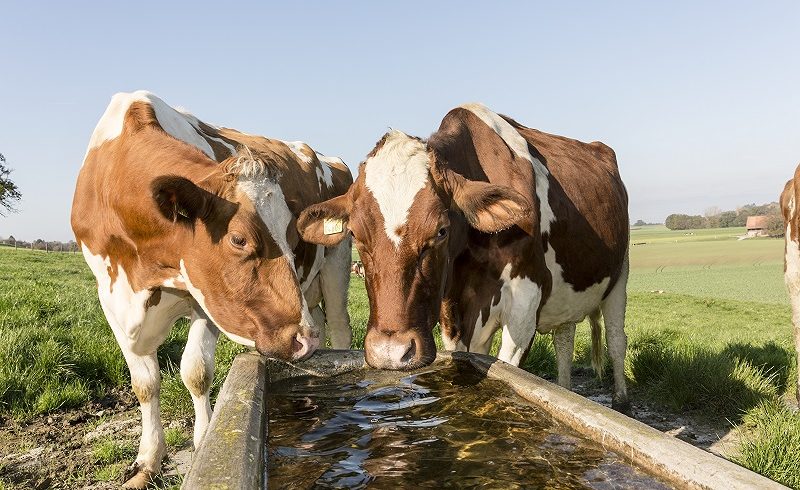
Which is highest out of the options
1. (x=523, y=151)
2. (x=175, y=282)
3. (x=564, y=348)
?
(x=523, y=151)

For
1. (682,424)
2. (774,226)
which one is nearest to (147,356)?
(682,424)

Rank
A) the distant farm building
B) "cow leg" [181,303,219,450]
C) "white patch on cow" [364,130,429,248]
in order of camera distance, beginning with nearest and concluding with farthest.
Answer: "white patch on cow" [364,130,429,248] → "cow leg" [181,303,219,450] → the distant farm building

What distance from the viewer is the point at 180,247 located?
3900 millimetres

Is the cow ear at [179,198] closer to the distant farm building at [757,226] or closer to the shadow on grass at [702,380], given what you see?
the shadow on grass at [702,380]

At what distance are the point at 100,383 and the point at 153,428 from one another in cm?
203

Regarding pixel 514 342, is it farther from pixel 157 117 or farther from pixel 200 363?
pixel 157 117

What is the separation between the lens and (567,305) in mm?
5512

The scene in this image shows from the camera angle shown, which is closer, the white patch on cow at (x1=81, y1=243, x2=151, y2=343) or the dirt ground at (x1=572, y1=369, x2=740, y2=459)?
the white patch on cow at (x1=81, y1=243, x2=151, y2=343)

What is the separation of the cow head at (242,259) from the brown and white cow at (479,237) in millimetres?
367

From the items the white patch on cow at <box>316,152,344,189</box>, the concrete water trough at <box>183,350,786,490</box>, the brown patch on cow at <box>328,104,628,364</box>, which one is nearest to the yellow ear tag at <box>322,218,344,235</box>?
the brown patch on cow at <box>328,104,628,364</box>

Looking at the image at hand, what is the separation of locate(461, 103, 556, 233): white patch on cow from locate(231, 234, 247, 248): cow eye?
2.18m

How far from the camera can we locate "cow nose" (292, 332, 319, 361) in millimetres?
3656

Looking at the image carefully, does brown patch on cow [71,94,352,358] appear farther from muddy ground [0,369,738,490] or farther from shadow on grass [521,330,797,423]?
shadow on grass [521,330,797,423]

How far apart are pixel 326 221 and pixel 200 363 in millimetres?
1237
